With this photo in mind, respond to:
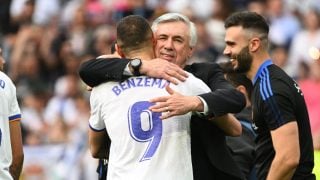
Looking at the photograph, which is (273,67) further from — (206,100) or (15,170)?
(15,170)

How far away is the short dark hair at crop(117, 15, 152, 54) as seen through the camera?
5.33 metres

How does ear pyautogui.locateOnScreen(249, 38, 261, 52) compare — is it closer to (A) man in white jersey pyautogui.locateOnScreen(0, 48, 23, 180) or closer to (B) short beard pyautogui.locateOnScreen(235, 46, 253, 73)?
(B) short beard pyautogui.locateOnScreen(235, 46, 253, 73)

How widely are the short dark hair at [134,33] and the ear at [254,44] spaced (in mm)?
981

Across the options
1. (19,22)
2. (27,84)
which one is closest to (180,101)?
(27,84)

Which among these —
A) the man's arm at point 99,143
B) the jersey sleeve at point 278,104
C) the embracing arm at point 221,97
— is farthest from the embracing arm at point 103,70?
the jersey sleeve at point 278,104

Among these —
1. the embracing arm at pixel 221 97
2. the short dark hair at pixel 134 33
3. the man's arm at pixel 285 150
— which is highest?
the short dark hair at pixel 134 33

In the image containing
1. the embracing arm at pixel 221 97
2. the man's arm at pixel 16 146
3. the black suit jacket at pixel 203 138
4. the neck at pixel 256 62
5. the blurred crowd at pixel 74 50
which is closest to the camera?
the embracing arm at pixel 221 97

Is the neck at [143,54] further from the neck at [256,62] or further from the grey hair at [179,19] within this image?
the neck at [256,62]

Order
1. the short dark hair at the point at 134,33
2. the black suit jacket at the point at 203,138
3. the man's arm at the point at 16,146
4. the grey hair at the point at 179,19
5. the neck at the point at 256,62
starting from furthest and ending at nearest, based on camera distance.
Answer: the man's arm at the point at 16,146, the neck at the point at 256,62, the grey hair at the point at 179,19, the black suit jacket at the point at 203,138, the short dark hair at the point at 134,33

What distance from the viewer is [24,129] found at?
1382cm

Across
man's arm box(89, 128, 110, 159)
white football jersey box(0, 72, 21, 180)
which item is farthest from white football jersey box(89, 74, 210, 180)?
white football jersey box(0, 72, 21, 180)

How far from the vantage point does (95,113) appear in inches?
217

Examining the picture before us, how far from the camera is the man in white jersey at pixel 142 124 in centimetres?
528

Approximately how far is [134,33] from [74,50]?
954 cm
